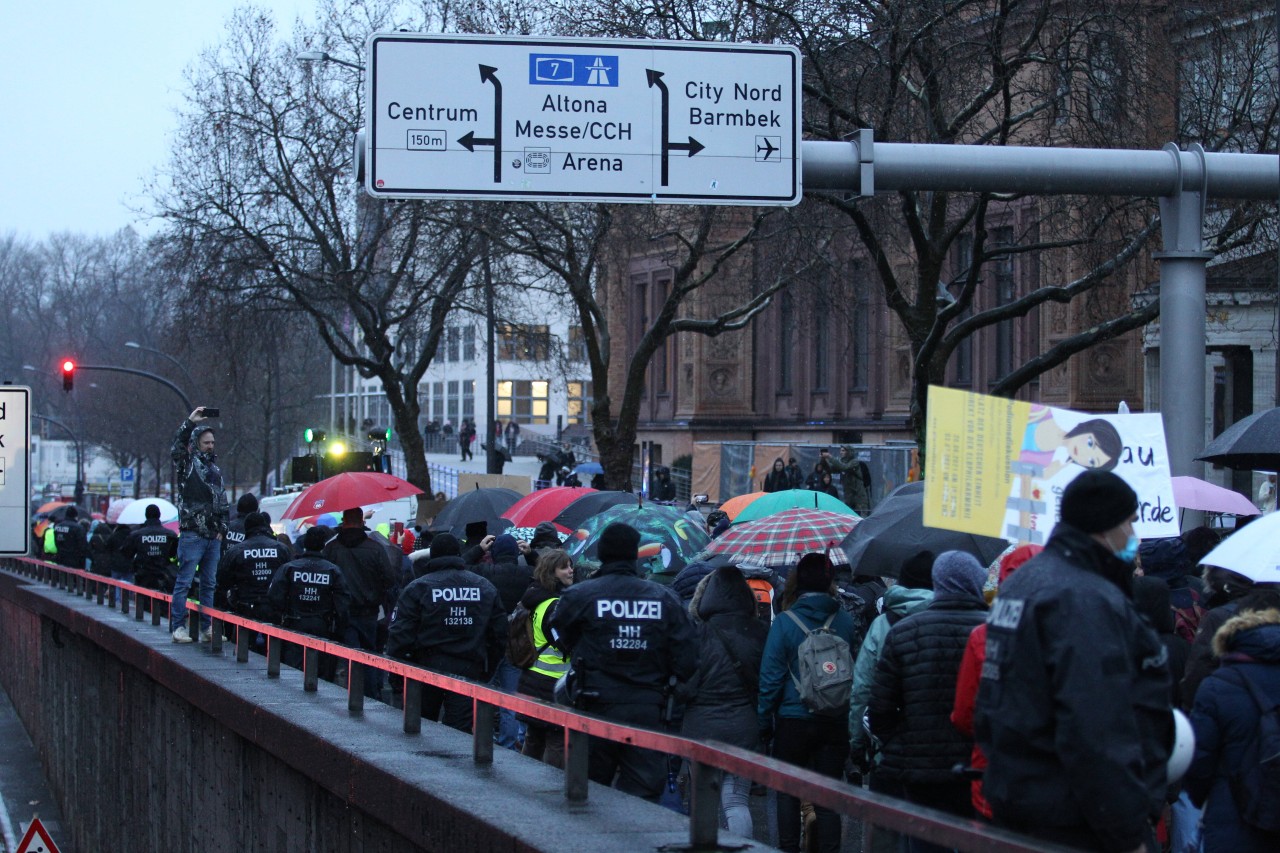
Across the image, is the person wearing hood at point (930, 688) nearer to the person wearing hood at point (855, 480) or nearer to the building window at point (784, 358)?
the person wearing hood at point (855, 480)

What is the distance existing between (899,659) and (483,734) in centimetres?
171

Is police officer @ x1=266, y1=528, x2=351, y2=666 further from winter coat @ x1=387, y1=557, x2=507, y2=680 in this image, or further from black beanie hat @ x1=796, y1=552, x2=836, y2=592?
black beanie hat @ x1=796, y1=552, x2=836, y2=592

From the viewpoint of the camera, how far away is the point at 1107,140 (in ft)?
60.5

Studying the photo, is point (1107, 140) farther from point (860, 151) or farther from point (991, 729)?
point (991, 729)

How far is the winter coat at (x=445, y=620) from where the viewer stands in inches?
426

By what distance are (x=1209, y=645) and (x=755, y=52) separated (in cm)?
524

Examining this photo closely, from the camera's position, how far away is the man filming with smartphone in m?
13.0

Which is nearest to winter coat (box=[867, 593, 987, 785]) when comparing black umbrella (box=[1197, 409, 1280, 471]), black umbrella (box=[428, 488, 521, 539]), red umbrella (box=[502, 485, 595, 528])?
black umbrella (box=[1197, 409, 1280, 471])

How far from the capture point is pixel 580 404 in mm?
93438

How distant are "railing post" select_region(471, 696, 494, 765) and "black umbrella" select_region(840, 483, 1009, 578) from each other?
4.46 metres

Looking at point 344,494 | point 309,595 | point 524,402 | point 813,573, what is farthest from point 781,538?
point 524,402

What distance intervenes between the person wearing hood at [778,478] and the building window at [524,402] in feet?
221

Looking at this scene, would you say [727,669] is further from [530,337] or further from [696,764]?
[530,337]

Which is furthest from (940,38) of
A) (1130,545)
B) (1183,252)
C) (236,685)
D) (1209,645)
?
(1130,545)
